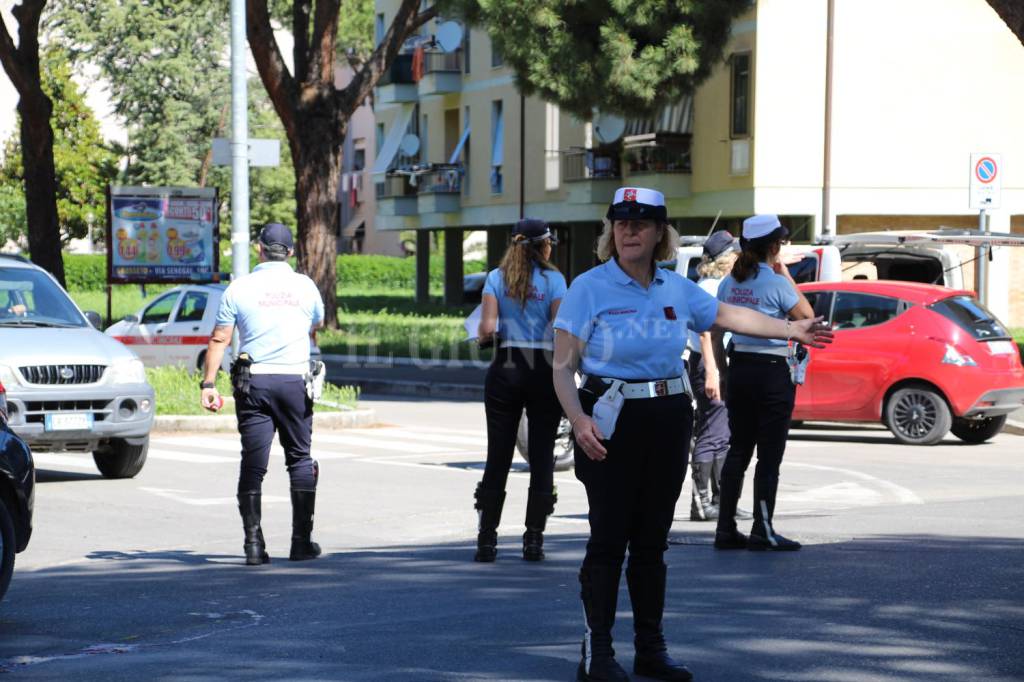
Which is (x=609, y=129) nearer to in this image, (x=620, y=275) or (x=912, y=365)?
(x=912, y=365)

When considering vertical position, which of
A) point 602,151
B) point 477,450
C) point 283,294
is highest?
point 602,151

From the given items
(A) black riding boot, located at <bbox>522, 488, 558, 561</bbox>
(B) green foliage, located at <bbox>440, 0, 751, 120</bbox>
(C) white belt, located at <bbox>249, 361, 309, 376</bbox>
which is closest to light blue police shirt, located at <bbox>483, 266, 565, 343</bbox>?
(A) black riding boot, located at <bbox>522, 488, 558, 561</bbox>

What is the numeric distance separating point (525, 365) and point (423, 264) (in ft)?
176

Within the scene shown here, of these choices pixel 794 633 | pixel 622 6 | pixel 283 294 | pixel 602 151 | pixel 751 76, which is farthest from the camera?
pixel 602 151

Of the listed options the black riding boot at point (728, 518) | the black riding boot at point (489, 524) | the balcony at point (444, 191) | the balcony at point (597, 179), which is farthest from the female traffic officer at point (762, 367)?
the balcony at point (444, 191)

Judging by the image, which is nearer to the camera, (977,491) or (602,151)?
(977,491)

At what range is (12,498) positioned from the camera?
7.72 m

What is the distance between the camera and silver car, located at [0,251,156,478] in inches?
505

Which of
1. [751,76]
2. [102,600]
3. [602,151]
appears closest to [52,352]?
[102,600]

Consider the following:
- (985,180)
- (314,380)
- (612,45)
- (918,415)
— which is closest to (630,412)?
(314,380)

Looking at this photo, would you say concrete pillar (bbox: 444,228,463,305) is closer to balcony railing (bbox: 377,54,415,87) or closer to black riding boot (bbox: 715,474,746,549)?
balcony railing (bbox: 377,54,415,87)

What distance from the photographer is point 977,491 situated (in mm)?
12641

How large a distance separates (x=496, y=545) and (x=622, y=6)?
20.8 meters

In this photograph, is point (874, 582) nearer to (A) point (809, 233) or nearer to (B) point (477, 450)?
(B) point (477, 450)
